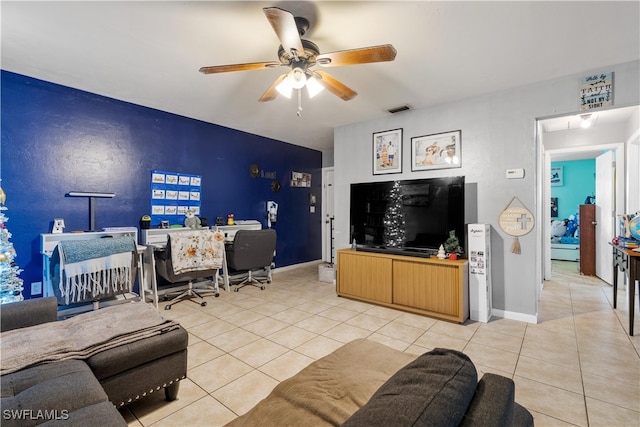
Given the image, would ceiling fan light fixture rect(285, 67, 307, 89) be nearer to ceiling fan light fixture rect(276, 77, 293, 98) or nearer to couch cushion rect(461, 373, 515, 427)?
ceiling fan light fixture rect(276, 77, 293, 98)

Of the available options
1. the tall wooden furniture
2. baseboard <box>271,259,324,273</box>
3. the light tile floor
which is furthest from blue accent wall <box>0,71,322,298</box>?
the tall wooden furniture

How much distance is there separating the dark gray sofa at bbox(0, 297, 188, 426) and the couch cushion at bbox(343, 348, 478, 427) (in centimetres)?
93

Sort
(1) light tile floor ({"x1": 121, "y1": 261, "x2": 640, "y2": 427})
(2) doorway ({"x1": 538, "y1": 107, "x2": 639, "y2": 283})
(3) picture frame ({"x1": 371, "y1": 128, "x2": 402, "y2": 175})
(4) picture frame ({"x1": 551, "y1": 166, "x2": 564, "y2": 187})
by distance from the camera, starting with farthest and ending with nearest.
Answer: (4) picture frame ({"x1": 551, "y1": 166, "x2": 564, "y2": 187}) < (2) doorway ({"x1": 538, "y1": 107, "x2": 639, "y2": 283}) < (3) picture frame ({"x1": 371, "y1": 128, "x2": 402, "y2": 175}) < (1) light tile floor ({"x1": 121, "y1": 261, "x2": 640, "y2": 427})

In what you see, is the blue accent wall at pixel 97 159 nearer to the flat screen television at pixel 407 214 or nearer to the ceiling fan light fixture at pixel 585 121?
the flat screen television at pixel 407 214

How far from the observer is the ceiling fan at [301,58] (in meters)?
1.74

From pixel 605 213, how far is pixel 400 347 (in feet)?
14.8

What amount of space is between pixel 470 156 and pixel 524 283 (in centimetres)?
150

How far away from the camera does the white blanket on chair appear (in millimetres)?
3406

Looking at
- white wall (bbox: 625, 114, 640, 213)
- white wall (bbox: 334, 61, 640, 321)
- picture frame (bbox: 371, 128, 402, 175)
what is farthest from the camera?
picture frame (bbox: 371, 128, 402, 175)

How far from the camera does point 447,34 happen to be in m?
2.17

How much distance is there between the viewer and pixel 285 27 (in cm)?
171

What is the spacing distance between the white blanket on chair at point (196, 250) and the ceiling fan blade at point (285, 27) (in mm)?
2478

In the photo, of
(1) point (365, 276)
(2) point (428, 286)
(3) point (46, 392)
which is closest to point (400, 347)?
(2) point (428, 286)

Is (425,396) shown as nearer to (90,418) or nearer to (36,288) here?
(90,418)
